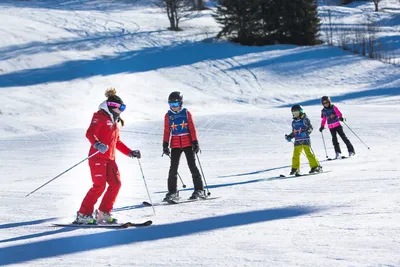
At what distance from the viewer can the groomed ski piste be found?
5797mm

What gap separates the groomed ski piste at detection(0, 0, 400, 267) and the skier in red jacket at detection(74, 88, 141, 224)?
0.41 meters

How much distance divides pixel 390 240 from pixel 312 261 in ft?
3.05

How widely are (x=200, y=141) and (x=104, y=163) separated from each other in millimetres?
12200

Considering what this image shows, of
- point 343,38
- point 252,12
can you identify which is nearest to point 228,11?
point 252,12

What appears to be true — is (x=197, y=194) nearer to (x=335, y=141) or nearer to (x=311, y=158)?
(x=311, y=158)

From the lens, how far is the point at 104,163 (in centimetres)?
709

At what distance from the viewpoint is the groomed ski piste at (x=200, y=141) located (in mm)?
5797

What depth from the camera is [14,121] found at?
2469 centimetres

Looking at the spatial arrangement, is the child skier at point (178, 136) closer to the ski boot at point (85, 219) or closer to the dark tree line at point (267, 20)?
the ski boot at point (85, 219)

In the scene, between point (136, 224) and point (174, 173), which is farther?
point (174, 173)

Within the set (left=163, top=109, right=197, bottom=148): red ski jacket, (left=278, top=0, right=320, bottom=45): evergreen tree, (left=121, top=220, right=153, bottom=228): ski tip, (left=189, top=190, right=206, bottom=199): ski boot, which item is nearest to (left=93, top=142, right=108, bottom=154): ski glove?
(left=121, top=220, right=153, bottom=228): ski tip

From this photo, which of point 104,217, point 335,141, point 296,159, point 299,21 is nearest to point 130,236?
point 104,217

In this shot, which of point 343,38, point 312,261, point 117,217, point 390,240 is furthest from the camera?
point 343,38

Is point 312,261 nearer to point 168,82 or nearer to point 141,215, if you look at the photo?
point 141,215
